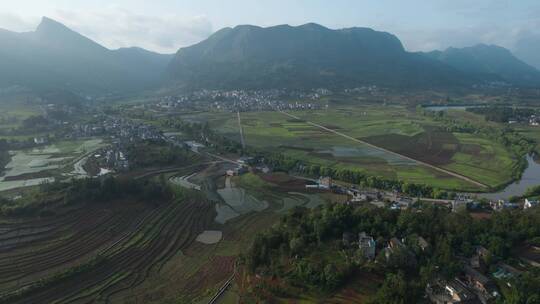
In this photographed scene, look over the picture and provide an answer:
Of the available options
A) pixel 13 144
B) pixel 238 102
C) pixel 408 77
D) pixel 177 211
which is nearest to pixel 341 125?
pixel 238 102

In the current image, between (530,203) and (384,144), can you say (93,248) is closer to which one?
(530,203)

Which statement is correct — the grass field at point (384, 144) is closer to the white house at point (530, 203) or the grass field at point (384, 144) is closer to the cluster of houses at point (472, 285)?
the white house at point (530, 203)

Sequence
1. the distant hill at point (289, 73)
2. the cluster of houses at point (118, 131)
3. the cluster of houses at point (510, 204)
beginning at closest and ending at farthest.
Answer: the cluster of houses at point (510, 204) → the cluster of houses at point (118, 131) → the distant hill at point (289, 73)

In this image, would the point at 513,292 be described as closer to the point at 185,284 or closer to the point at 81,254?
the point at 185,284

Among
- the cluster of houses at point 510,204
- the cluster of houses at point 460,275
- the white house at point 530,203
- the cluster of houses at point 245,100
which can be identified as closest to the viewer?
the cluster of houses at point 460,275

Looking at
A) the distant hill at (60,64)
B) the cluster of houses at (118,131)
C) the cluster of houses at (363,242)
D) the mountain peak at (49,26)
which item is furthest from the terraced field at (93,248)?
the mountain peak at (49,26)

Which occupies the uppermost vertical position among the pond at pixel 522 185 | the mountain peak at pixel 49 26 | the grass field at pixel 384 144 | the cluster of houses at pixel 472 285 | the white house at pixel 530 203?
the mountain peak at pixel 49 26
